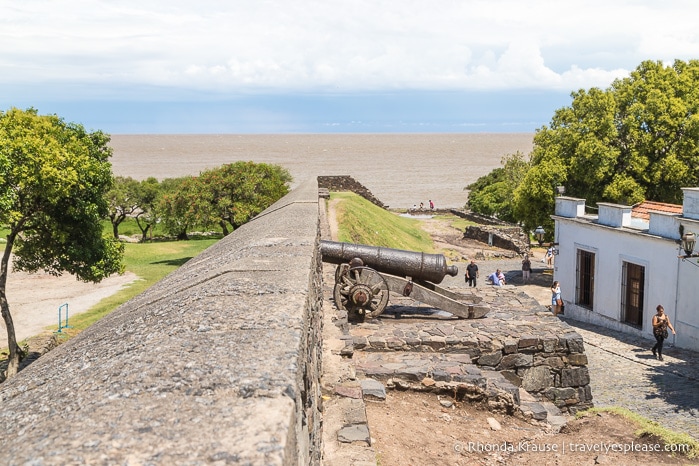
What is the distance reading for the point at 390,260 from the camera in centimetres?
1128

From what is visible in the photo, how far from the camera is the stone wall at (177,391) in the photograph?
1620 millimetres

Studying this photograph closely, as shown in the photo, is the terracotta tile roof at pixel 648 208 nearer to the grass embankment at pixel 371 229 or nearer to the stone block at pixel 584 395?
the grass embankment at pixel 371 229

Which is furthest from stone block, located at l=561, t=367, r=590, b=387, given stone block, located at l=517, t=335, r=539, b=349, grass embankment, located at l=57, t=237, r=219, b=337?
grass embankment, located at l=57, t=237, r=219, b=337

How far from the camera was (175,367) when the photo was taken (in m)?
2.14

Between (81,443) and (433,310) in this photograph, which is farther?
(433,310)

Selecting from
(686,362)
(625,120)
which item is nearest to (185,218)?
(625,120)

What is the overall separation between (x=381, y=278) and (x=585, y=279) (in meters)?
11.5

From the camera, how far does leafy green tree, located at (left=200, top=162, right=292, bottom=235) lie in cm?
3045

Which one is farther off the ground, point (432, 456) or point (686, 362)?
point (432, 456)

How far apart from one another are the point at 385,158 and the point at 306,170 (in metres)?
45.5

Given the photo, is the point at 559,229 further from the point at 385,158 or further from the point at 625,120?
the point at 385,158

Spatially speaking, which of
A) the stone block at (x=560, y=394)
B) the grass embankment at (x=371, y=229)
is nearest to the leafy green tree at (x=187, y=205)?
the grass embankment at (x=371, y=229)

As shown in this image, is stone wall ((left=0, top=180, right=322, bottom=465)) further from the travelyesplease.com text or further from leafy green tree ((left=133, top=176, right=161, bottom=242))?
leafy green tree ((left=133, top=176, right=161, bottom=242))

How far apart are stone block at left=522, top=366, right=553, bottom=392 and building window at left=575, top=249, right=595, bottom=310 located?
10403mm
